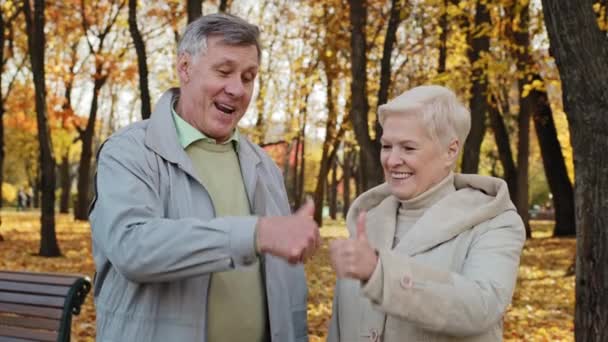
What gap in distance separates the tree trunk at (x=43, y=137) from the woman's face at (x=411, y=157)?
12.4 metres

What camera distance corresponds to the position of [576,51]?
193 inches

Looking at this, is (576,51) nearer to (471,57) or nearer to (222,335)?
(222,335)

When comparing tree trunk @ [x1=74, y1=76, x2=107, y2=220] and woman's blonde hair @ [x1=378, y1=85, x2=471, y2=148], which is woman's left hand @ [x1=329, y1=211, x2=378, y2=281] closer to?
woman's blonde hair @ [x1=378, y1=85, x2=471, y2=148]

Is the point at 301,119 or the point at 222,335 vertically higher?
the point at 301,119

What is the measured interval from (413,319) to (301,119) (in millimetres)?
29341

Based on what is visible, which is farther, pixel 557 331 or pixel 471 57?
pixel 471 57

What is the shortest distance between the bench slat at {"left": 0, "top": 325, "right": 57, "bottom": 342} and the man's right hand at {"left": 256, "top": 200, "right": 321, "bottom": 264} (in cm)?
174

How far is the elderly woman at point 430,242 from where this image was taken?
7.36ft

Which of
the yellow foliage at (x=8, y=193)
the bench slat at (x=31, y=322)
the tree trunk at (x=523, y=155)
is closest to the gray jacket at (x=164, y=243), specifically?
the bench slat at (x=31, y=322)

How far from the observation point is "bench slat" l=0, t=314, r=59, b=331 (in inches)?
142

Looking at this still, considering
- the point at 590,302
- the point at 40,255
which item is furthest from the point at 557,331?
the point at 40,255

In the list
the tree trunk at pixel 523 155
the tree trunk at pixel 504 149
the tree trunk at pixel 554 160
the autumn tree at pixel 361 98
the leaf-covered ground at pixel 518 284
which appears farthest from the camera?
the tree trunk at pixel 504 149

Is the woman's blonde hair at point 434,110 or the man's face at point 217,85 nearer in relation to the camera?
the woman's blonde hair at point 434,110

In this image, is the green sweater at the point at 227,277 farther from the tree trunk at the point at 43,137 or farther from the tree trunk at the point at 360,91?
the tree trunk at the point at 43,137
